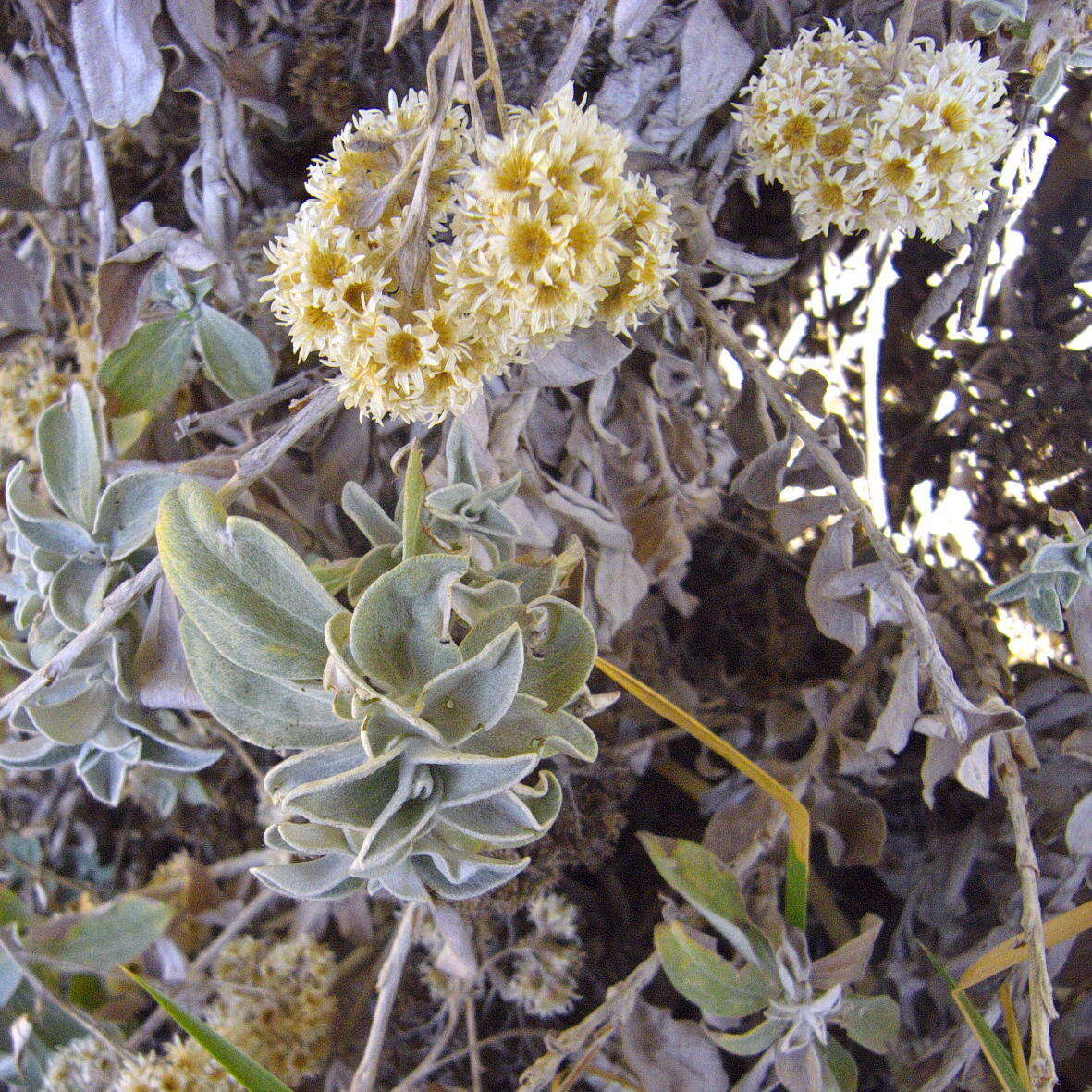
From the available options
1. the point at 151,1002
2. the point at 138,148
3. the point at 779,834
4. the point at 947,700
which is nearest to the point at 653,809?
the point at 779,834

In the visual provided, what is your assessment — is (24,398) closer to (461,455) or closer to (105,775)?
(105,775)

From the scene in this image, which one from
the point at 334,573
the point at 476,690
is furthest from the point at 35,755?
the point at 476,690

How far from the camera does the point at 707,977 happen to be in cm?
63

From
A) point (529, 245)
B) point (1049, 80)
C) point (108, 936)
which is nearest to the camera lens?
point (529, 245)

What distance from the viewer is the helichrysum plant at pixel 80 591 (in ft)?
1.99

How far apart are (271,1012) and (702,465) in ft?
2.00

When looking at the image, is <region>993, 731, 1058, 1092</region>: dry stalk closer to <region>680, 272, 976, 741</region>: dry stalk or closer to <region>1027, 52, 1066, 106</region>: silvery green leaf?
<region>680, 272, 976, 741</region>: dry stalk

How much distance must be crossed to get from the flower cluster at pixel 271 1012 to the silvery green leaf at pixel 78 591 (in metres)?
0.38

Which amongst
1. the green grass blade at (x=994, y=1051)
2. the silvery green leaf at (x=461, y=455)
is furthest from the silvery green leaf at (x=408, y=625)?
the green grass blade at (x=994, y=1051)

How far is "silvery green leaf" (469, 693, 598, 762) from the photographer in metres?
0.50

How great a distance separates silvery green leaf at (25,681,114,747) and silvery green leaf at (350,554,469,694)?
0.27 meters

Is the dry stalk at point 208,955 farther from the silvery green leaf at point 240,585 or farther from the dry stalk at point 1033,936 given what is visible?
the dry stalk at point 1033,936

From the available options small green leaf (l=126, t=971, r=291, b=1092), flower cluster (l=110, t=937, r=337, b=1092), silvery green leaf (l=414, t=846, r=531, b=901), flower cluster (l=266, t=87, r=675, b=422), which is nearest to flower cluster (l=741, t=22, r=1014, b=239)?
flower cluster (l=266, t=87, r=675, b=422)

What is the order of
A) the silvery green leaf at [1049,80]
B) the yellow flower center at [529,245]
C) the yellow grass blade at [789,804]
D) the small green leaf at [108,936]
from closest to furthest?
1. the yellow flower center at [529,245]
2. the silvery green leaf at [1049,80]
3. the yellow grass blade at [789,804]
4. the small green leaf at [108,936]
